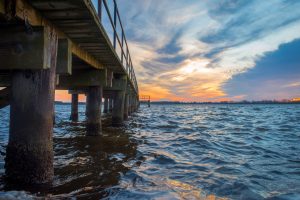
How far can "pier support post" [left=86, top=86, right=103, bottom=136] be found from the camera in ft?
39.4

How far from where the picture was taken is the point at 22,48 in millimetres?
4797

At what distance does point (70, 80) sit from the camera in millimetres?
11562

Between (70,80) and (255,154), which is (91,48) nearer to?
(70,80)

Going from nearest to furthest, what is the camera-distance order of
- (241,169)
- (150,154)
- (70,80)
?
1. (241,169)
2. (150,154)
3. (70,80)

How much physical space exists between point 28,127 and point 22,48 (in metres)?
1.37

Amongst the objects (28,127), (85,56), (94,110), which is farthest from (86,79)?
(28,127)

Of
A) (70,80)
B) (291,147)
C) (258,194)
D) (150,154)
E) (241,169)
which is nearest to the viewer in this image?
(258,194)

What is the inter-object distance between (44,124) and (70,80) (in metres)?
6.88

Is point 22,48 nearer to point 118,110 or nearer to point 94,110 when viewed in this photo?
point 94,110

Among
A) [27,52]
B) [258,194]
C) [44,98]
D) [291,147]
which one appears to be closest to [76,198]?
[44,98]

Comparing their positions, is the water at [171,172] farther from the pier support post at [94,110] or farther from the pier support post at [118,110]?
the pier support post at [118,110]

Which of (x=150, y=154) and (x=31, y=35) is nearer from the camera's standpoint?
(x=31, y=35)

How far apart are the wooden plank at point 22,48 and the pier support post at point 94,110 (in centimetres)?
713

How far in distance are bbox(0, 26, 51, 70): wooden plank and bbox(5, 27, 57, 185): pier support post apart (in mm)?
75
